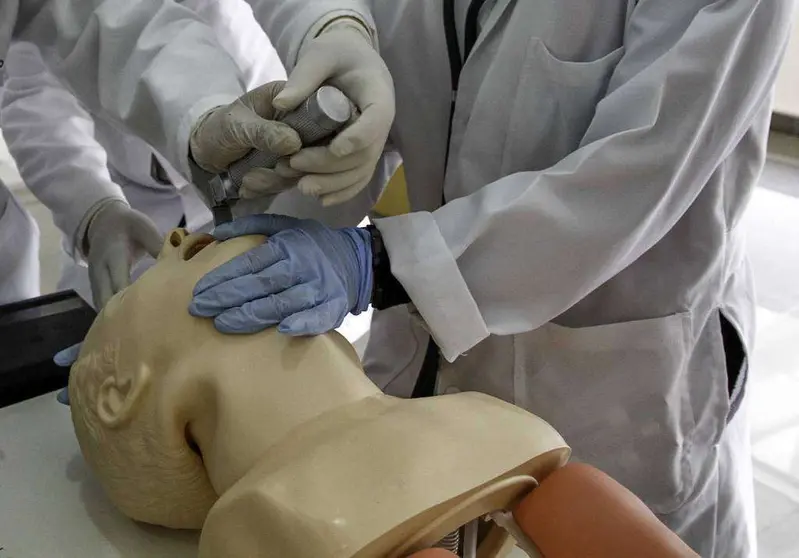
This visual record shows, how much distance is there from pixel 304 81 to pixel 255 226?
7.6 inches

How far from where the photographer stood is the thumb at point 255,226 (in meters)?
0.99

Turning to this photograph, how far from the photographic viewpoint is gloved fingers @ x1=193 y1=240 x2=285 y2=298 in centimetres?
90

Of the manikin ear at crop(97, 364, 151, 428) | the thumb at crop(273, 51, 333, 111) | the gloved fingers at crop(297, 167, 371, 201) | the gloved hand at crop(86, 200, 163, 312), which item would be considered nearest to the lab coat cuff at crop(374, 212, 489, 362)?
the gloved fingers at crop(297, 167, 371, 201)

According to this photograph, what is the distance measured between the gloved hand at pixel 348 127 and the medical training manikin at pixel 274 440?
111 mm

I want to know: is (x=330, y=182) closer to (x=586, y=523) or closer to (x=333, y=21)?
(x=333, y=21)

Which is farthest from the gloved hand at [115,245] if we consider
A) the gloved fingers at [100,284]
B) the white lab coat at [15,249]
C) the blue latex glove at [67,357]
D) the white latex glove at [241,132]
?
the white latex glove at [241,132]

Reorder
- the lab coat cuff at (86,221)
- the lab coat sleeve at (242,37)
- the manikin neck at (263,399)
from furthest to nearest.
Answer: the lab coat sleeve at (242,37)
the lab coat cuff at (86,221)
the manikin neck at (263,399)

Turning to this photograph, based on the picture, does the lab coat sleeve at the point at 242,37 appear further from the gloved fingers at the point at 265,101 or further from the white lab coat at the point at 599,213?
the gloved fingers at the point at 265,101

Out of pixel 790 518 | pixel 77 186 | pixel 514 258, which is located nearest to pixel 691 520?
pixel 514 258

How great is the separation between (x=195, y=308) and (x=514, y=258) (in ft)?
1.30

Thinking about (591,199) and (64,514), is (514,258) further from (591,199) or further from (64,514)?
(64,514)

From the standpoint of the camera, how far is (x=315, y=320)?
89 cm

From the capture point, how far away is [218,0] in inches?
65.7

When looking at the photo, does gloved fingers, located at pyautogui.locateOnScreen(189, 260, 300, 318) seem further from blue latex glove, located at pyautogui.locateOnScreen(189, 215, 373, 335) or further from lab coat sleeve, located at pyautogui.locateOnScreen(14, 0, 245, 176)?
lab coat sleeve, located at pyautogui.locateOnScreen(14, 0, 245, 176)
